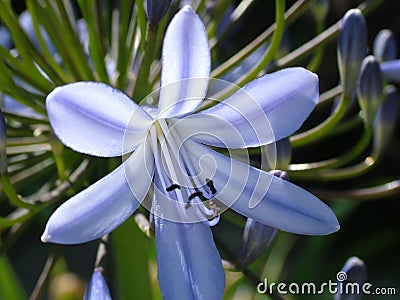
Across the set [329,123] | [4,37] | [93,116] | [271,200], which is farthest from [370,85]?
[4,37]

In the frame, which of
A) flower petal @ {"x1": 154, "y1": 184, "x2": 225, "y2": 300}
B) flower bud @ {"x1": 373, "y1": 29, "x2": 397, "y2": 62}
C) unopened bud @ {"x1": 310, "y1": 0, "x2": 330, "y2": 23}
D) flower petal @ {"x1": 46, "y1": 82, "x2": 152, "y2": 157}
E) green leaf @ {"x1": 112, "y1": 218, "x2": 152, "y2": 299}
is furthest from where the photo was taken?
unopened bud @ {"x1": 310, "y1": 0, "x2": 330, "y2": 23}

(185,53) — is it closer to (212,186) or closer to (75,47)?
(212,186)

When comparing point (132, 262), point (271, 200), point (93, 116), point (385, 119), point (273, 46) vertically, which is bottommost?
point (132, 262)

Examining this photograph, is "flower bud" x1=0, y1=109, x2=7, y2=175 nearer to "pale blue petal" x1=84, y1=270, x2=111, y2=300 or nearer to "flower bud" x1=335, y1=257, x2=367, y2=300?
"pale blue petal" x1=84, y1=270, x2=111, y2=300

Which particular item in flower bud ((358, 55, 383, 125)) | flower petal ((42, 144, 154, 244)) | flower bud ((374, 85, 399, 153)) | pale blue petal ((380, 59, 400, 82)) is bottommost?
flower bud ((374, 85, 399, 153))

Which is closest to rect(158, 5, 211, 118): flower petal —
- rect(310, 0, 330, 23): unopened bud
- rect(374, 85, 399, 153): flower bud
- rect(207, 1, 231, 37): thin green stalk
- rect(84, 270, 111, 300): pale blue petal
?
rect(84, 270, 111, 300): pale blue petal

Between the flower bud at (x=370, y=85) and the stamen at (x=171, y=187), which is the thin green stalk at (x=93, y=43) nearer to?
the stamen at (x=171, y=187)
